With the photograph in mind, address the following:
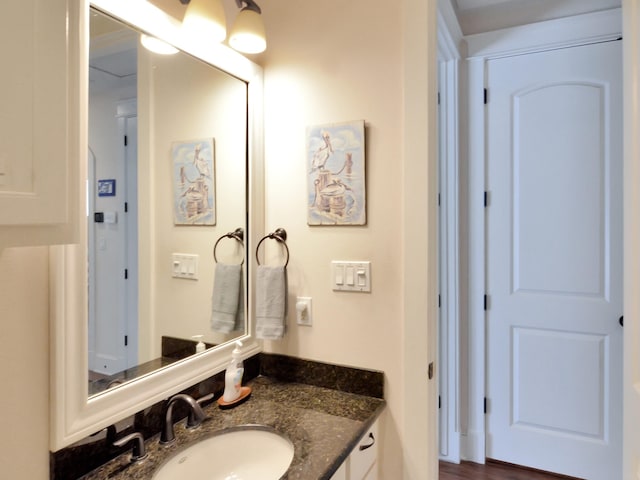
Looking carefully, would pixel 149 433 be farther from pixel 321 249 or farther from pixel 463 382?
pixel 463 382

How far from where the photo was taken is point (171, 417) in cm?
109

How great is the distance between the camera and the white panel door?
6.97 ft

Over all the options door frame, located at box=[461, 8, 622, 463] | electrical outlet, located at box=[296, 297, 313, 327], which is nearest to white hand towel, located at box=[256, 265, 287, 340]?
electrical outlet, located at box=[296, 297, 313, 327]

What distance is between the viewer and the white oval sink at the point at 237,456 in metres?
1.04

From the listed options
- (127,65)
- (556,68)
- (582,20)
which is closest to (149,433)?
(127,65)

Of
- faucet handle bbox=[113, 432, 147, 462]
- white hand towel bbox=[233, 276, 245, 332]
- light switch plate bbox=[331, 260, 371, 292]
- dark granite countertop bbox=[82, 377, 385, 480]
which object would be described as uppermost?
light switch plate bbox=[331, 260, 371, 292]

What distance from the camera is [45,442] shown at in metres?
0.83

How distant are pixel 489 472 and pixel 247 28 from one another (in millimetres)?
2677

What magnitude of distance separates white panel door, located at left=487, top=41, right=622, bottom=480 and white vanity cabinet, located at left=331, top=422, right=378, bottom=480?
141 cm

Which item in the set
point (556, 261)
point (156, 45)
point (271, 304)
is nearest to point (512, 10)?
point (556, 261)

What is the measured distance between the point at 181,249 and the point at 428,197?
852mm

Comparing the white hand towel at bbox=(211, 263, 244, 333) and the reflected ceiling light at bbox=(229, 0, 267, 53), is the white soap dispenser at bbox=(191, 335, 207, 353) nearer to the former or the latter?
the white hand towel at bbox=(211, 263, 244, 333)

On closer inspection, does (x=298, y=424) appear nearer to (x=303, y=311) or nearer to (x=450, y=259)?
(x=303, y=311)

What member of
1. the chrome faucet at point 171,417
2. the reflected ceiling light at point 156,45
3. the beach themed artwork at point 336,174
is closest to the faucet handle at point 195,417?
the chrome faucet at point 171,417
